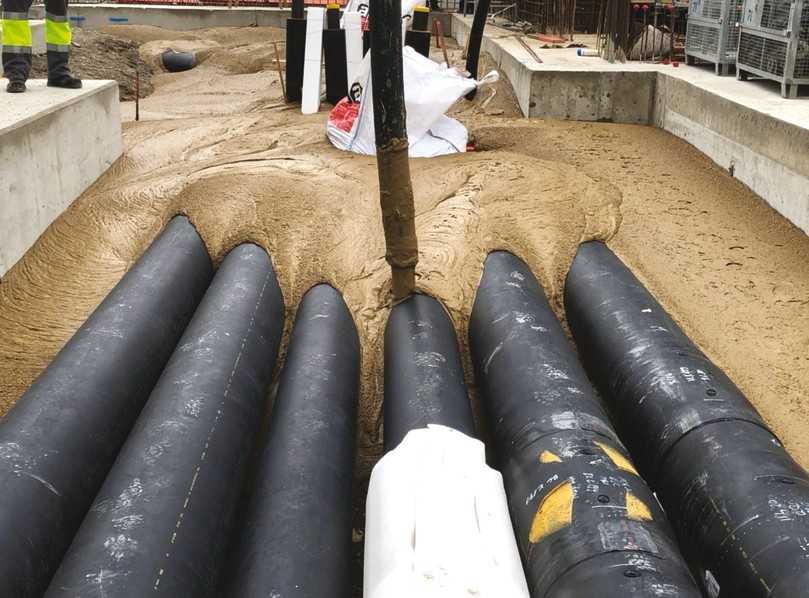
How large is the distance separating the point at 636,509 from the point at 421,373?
112 centimetres

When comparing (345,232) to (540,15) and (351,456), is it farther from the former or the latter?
(540,15)

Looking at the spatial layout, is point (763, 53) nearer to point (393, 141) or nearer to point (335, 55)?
point (335, 55)

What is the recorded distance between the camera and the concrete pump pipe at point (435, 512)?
2.20m

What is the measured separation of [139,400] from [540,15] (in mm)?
11023

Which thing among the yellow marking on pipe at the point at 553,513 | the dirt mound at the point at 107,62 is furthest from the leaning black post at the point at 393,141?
the dirt mound at the point at 107,62

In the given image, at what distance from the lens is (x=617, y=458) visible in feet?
9.16

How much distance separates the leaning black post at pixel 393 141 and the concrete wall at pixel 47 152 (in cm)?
252

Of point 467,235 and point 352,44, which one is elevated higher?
point 352,44

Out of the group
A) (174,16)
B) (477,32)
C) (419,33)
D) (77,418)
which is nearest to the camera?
(77,418)

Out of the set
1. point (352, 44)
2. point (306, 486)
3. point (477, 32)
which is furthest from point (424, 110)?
point (306, 486)

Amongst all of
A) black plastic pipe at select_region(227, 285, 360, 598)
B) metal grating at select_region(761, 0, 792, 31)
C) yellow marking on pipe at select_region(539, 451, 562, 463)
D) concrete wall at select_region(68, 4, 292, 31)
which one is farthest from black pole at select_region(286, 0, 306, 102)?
concrete wall at select_region(68, 4, 292, 31)

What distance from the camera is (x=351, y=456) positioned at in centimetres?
321

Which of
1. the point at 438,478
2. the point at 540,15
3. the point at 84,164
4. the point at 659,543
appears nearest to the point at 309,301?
the point at 438,478

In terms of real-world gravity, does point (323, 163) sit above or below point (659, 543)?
above
